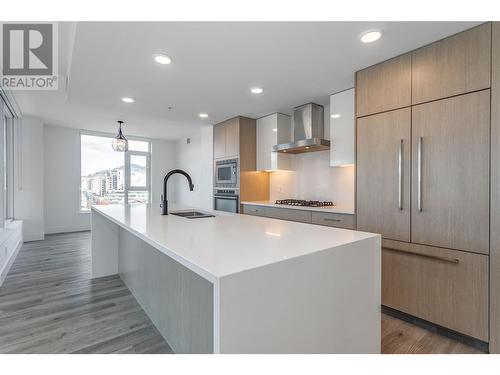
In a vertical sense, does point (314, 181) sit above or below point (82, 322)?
above

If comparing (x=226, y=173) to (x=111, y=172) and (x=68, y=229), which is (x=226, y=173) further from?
(x=68, y=229)

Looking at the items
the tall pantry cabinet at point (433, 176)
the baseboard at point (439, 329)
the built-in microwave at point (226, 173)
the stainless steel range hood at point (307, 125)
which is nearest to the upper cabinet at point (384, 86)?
the tall pantry cabinet at point (433, 176)

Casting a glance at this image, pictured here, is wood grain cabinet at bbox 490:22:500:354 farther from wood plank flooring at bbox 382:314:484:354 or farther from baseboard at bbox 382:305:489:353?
wood plank flooring at bbox 382:314:484:354

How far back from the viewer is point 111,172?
20.4ft

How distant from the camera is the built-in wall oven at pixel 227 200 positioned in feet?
13.3

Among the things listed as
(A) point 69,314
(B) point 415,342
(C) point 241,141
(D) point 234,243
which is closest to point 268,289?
(D) point 234,243

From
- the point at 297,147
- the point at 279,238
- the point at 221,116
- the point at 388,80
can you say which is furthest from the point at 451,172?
the point at 221,116

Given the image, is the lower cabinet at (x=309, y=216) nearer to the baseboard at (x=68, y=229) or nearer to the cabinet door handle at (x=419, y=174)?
the cabinet door handle at (x=419, y=174)

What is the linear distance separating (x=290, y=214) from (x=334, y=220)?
62 cm

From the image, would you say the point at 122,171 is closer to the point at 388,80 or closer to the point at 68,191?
the point at 68,191

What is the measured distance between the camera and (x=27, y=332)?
1874 mm

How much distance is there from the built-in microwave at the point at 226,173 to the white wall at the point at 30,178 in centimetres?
355

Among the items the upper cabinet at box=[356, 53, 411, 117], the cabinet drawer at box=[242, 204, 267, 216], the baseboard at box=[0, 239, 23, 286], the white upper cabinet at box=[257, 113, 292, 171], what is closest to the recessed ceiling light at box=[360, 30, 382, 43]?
the upper cabinet at box=[356, 53, 411, 117]

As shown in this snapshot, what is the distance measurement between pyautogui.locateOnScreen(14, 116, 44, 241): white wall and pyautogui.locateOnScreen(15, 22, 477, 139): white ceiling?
4.48 ft
